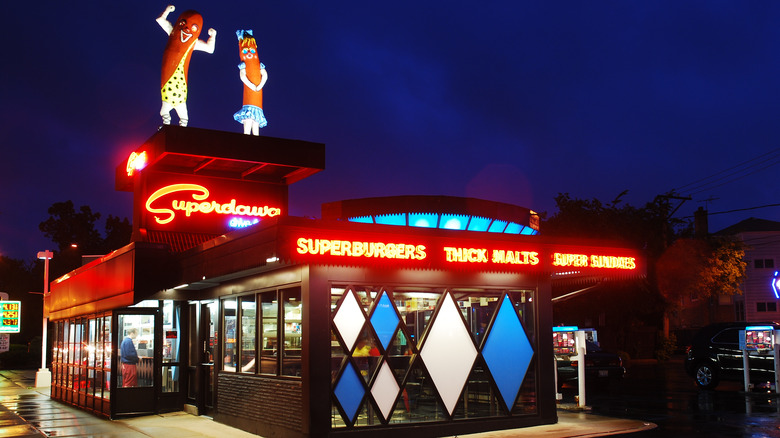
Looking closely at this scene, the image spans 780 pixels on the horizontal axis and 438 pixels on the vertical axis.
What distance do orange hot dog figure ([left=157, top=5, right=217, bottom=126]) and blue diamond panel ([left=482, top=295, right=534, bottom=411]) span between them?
32.6 ft

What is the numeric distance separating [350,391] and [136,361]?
6.99 m

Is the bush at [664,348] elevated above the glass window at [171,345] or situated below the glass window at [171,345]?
below

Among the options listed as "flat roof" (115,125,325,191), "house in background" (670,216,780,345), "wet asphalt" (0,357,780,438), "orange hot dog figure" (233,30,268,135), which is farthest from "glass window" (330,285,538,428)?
"house in background" (670,216,780,345)

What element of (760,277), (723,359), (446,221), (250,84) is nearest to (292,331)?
(446,221)

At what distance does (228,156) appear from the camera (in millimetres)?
17906

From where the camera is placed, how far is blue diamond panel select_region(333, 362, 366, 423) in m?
11.6

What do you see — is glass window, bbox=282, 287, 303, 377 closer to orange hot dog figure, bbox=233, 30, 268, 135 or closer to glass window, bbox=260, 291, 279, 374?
glass window, bbox=260, 291, 279, 374

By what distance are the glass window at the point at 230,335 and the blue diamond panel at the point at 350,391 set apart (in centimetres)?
333

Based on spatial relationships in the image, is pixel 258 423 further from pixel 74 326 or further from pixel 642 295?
pixel 642 295

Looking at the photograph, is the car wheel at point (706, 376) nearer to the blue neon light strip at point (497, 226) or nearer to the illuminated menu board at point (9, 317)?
the blue neon light strip at point (497, 226)

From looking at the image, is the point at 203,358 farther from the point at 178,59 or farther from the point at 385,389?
the point at 178,59

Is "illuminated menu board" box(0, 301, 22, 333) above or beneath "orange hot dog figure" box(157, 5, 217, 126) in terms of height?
beneath

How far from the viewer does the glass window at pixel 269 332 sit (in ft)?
41.5

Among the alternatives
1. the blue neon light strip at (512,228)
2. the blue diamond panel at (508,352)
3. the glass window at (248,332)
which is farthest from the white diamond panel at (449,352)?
the glass window at (248,332)
